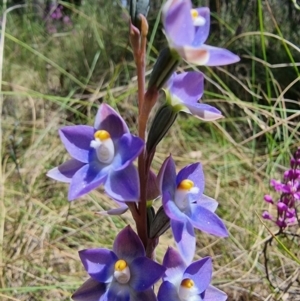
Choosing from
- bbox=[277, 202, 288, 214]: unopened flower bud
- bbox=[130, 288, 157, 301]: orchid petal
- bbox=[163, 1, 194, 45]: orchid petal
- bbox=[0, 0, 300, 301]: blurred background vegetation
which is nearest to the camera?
bbox=[163, 1, 194, 45]: orchid petal

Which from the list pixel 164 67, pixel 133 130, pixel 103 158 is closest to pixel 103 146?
pixel 103 158

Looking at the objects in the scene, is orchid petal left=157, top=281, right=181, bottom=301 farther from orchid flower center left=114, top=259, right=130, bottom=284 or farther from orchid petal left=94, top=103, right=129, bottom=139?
orchid petal left=94, top=103, right=129, bottom=139

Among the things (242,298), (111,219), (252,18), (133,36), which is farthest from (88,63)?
(133,36)

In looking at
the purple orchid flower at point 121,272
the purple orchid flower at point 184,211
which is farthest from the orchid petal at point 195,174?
the purple orchid flower at point 121,272

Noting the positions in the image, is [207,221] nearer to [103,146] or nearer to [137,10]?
[103,146]

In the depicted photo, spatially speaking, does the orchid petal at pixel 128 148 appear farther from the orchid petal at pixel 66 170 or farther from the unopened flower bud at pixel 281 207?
the unopened flower bud at pixel 281 207

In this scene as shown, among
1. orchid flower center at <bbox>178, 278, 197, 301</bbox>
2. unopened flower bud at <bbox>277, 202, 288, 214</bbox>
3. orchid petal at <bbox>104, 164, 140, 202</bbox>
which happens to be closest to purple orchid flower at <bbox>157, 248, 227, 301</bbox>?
orchid flower center at <bbox>178, 278, 197, 301</bbox>
